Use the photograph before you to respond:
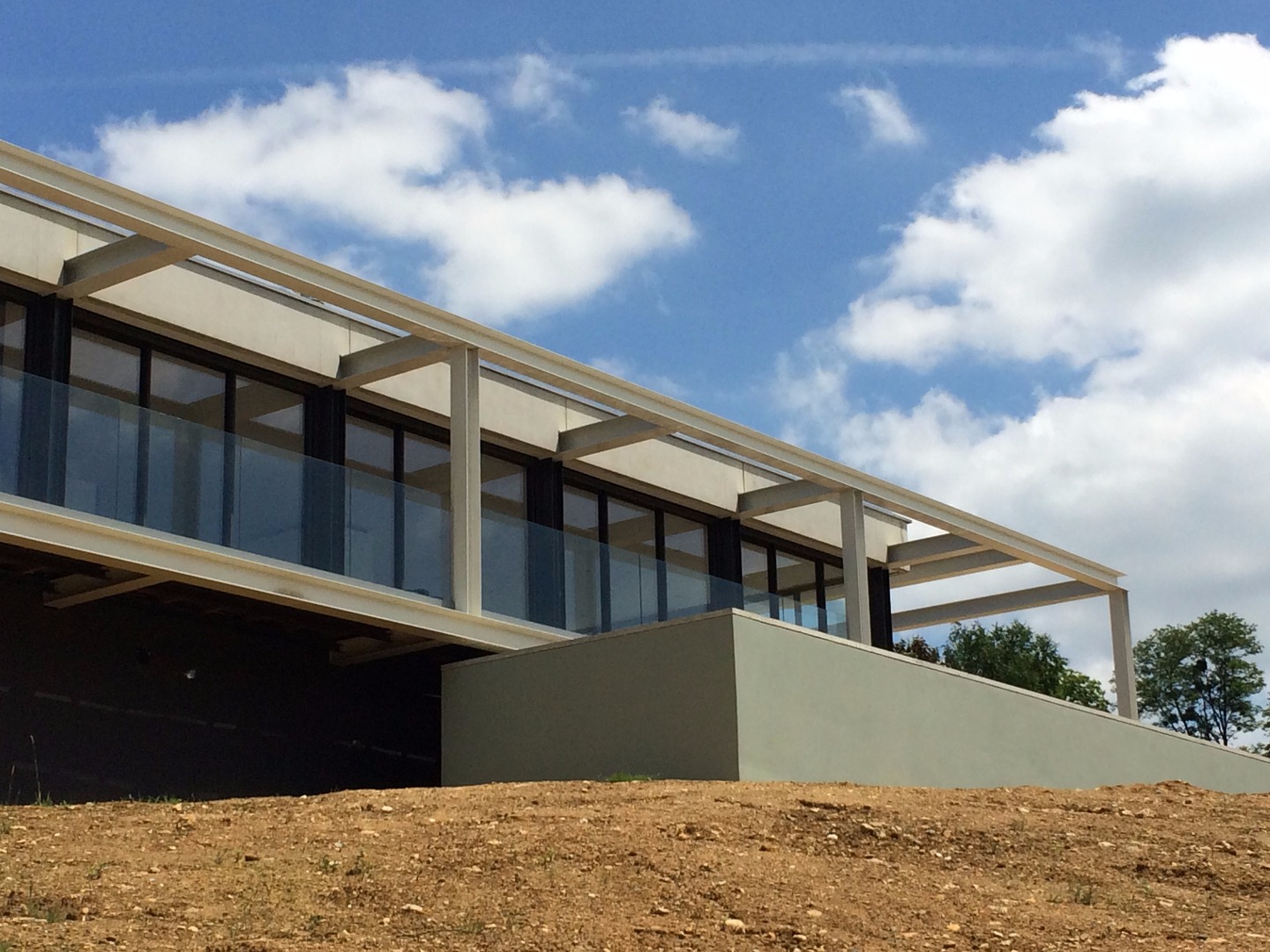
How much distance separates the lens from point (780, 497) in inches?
984

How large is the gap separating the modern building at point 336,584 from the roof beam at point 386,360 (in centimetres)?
5

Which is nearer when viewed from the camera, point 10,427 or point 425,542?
point 10,427

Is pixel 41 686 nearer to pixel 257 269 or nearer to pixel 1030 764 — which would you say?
pixel 257 269

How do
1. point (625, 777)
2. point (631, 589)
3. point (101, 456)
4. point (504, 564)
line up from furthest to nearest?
point (631, 589) → point (504, 564) → point (625, 777) → point (101, 456)

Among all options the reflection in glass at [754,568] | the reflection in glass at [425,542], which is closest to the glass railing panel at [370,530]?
the reflection in glass at [425,542]

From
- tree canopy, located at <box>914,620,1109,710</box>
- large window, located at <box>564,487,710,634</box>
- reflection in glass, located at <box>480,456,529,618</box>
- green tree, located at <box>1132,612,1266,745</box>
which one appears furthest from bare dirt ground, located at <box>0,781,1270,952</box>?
green tree, located at <box>1132,612,1266,745</box>

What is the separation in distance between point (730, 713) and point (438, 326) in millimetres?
5461

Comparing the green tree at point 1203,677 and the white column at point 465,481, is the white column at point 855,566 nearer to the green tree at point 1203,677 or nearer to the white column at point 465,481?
the white column at point 465,481

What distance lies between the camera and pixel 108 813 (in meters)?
10.9

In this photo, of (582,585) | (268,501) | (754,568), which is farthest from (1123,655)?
(268,501)

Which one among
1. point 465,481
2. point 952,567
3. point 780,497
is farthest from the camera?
point 952,567

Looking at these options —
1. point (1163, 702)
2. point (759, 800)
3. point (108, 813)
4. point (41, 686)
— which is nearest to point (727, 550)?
point (41, 686)

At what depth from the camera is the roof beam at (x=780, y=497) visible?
24031 mm

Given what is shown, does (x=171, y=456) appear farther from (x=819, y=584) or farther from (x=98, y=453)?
(x=819, y=584)
